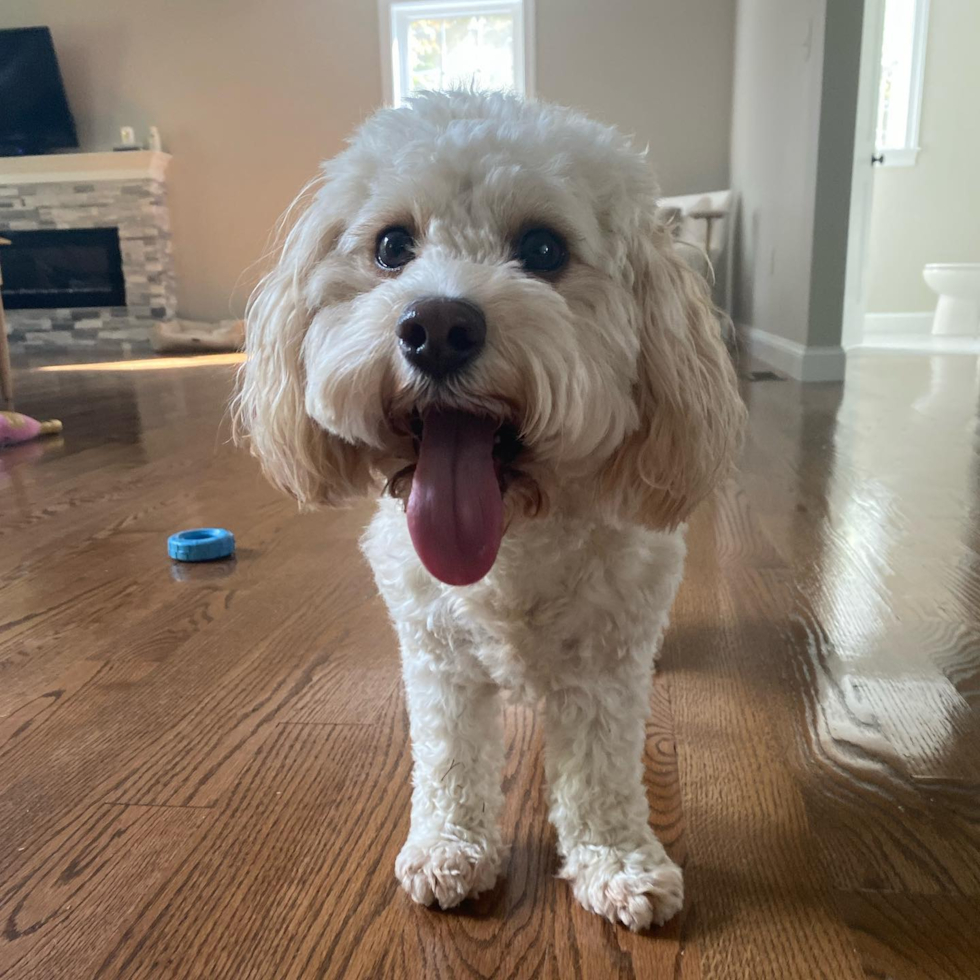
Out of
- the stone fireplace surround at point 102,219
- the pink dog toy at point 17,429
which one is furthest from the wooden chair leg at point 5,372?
the stone fireplace surround at point 102,219

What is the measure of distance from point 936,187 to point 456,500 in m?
7.77

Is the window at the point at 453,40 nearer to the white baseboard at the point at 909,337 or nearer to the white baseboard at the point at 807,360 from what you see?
the white baseboard at the point at 807,360

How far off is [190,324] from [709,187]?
4.54 m

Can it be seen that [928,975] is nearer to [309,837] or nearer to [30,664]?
[309,837]

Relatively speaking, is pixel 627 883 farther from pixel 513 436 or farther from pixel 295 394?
pixel 295 394

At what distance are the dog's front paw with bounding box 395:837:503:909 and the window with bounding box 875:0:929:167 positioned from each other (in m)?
7.23

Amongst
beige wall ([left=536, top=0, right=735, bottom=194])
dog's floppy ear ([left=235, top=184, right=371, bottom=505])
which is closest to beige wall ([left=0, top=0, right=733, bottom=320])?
beige wall ([left=536, top=0, right=735, bottom=194])

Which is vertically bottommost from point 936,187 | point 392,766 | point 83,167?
point 392,766

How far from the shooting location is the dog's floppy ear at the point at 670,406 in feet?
3.21

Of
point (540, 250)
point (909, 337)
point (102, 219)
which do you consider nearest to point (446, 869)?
point (540, 250)

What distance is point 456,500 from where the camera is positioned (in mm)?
895

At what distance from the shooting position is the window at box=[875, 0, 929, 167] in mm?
6879

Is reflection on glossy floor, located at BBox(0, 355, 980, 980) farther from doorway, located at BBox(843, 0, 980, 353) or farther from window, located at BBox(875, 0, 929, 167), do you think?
window, located at BBox(875, 0, 929, 167)

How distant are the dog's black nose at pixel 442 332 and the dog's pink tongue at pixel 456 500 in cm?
8
